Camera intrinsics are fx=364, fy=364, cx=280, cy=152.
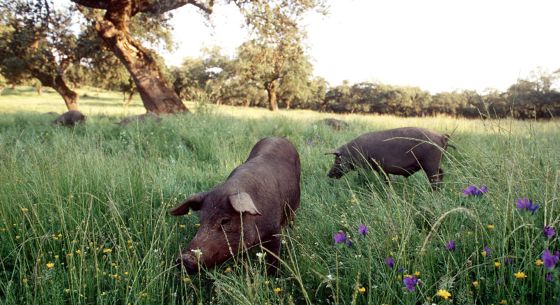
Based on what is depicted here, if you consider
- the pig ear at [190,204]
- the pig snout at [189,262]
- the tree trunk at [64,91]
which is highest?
the tree trunk at [64,91]

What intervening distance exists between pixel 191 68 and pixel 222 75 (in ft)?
42.8

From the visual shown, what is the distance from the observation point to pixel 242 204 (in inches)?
103

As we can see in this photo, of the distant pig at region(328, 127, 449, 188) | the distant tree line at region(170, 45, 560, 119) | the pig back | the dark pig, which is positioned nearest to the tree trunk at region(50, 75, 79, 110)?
the dark pig

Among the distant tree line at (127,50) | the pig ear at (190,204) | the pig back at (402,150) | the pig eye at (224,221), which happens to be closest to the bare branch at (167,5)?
the distant tree line at (127,50)

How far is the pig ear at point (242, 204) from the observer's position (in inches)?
101

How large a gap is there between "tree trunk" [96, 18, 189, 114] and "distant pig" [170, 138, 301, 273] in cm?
1114

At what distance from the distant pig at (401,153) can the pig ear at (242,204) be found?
232 centimetres

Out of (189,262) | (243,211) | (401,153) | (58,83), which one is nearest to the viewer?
(189,262)

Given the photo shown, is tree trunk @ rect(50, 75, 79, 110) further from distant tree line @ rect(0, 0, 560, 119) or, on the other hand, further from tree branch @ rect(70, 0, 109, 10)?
tree branch @ rect(70, 0, 109, 10)

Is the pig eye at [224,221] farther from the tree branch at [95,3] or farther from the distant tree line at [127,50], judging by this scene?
the tree branch at [95,3]

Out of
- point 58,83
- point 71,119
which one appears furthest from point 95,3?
point 58,83

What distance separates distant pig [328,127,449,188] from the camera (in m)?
4.80

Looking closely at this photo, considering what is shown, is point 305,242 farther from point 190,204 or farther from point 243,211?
point 190,204

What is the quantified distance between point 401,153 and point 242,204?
298cm
